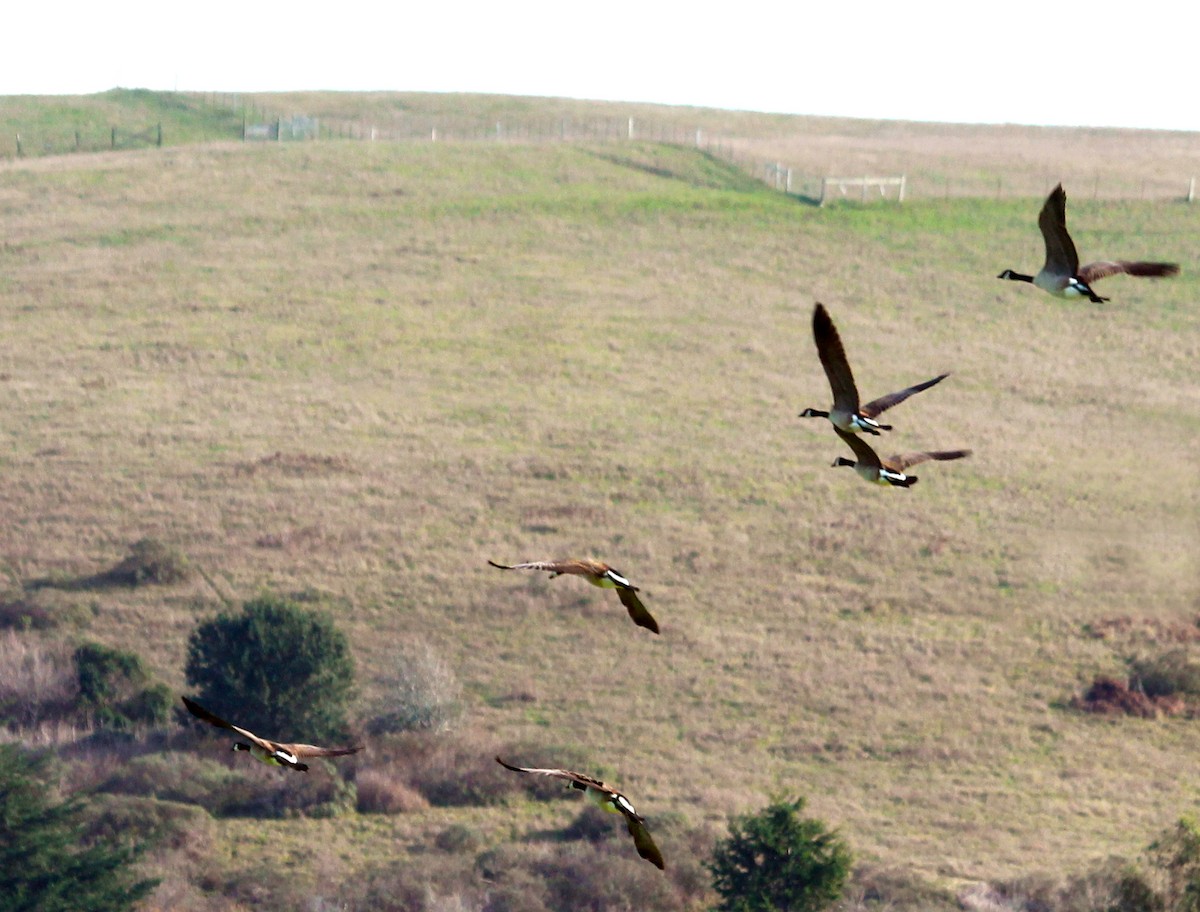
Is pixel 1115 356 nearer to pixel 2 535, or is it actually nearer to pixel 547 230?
pixel 547 230

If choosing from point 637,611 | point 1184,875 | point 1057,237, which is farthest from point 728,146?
point 637,611

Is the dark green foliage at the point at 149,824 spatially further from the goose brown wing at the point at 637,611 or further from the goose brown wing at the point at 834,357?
the goose brown wing at the point at 834,357

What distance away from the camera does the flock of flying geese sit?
1070cm

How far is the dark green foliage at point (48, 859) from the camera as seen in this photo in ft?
129

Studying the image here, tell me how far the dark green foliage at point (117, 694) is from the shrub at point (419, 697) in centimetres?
636

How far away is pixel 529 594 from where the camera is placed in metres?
58.8

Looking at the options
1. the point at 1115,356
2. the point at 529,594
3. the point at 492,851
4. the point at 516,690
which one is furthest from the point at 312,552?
the point at 1115,356

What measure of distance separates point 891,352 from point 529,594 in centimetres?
3143

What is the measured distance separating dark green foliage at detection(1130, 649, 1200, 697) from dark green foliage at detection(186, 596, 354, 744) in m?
24.3

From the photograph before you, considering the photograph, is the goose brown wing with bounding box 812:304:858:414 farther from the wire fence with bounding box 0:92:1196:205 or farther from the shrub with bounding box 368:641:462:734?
the wire fence with bounding box 0:92:1196:205

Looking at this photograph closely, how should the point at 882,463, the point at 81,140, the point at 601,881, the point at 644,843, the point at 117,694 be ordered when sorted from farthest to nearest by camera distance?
the point at 81,140
the point at 117,694
the point at 601,881
the point at 882,463
the point at 644,843

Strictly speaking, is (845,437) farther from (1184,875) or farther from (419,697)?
(419,697)

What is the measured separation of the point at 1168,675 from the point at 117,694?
104 ft

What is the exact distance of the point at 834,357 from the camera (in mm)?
11164
